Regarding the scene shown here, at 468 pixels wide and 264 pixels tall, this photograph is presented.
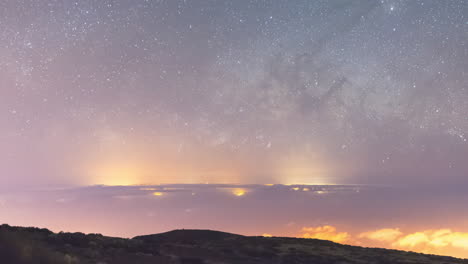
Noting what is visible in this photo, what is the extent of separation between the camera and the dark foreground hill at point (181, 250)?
1288cm

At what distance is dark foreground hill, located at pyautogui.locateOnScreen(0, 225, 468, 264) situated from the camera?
42.3 feet

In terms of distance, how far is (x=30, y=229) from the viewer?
808 inches

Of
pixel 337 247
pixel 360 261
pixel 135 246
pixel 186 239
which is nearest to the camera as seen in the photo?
pixel 135 246

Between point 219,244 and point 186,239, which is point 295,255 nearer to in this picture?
point 219,244

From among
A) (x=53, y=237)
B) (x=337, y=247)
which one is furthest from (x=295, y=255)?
(x=53, y=237)

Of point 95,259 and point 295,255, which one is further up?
point 95,259

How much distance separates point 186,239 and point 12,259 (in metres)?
15.2

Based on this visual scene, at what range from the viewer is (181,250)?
2056 centimetres

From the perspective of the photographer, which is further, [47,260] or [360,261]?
[360,261]

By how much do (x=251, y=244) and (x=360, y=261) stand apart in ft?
24.3

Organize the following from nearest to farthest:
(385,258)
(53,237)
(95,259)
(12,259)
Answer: (12,259)
(95,259)
(53,237)
(385,258)

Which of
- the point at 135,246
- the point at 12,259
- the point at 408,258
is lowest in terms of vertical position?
the point at 408,258

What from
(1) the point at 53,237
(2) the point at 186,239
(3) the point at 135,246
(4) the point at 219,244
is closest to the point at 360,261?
(4) the point at 219,244

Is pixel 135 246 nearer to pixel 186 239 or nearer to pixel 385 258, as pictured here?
pixel 186 239
